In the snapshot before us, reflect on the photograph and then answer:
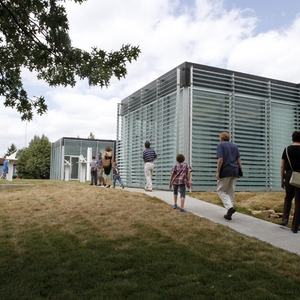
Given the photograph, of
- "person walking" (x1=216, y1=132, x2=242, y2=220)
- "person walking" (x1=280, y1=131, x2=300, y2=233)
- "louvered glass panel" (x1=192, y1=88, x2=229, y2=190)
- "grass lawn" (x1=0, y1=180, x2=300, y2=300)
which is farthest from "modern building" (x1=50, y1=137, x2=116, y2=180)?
"person walking" (x1=280, y1=131, x2=300, y2=233)

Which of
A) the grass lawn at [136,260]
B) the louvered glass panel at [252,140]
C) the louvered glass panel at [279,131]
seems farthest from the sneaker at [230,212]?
the louvered glass panel at [279,131]

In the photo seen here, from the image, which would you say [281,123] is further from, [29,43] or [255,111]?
[29,43]

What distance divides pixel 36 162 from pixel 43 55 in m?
50.8

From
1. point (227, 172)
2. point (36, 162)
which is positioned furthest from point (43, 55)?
point (36, 162)

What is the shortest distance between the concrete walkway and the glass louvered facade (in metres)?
3.68

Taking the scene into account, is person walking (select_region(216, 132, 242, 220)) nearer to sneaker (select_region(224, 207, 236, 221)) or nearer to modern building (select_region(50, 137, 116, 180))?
sneaker (select_region(224, 207, 236, 221))

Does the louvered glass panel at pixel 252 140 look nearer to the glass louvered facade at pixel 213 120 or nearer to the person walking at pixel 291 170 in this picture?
the glass louvered facade at pixel 213 120

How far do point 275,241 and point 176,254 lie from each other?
1.97 metres

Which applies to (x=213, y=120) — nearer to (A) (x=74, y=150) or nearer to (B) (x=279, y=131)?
(B) (x=279, y=131)

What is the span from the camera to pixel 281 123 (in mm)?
14195

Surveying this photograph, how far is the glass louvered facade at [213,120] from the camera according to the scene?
12.2m

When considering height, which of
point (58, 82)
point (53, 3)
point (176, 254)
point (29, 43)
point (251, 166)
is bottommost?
point (176, 254)

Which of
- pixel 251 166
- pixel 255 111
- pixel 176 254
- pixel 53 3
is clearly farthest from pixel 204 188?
pixel 53 3

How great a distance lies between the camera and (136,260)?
430cm
